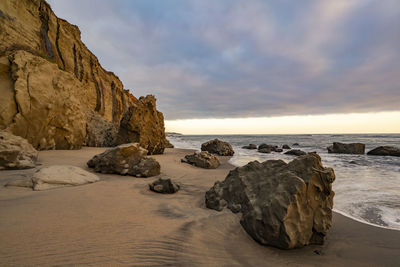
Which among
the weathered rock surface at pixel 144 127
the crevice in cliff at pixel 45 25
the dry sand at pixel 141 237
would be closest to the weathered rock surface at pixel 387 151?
the dry sand at pixel 141 237

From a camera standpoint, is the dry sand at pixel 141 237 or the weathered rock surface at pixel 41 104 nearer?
the dry sand at pixel 141 237

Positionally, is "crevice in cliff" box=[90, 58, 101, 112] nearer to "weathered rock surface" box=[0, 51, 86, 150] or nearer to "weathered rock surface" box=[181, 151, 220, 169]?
"weathered rock surface" box=[0, 51, 86, 150]

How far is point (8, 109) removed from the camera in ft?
20.1

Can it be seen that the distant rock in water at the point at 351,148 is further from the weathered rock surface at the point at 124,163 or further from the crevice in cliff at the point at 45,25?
the crevice in cliff at the point at 45,25

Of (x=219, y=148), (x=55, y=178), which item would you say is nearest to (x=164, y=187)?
(x=55, y=178)

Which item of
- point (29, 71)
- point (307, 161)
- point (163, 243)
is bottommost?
point (163, 243)

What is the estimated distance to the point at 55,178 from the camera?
3422mm

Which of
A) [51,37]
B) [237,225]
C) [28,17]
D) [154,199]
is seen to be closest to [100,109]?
[51,37]

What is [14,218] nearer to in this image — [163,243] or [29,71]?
[163,243]

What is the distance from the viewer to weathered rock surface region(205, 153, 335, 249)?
2039mm

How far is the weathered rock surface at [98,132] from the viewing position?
11.4 metres

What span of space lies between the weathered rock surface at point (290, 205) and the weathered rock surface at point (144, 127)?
786 centimetres

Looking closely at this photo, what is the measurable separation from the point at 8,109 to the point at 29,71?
169 cm

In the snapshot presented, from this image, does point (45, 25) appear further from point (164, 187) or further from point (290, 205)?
point (290, 205)
